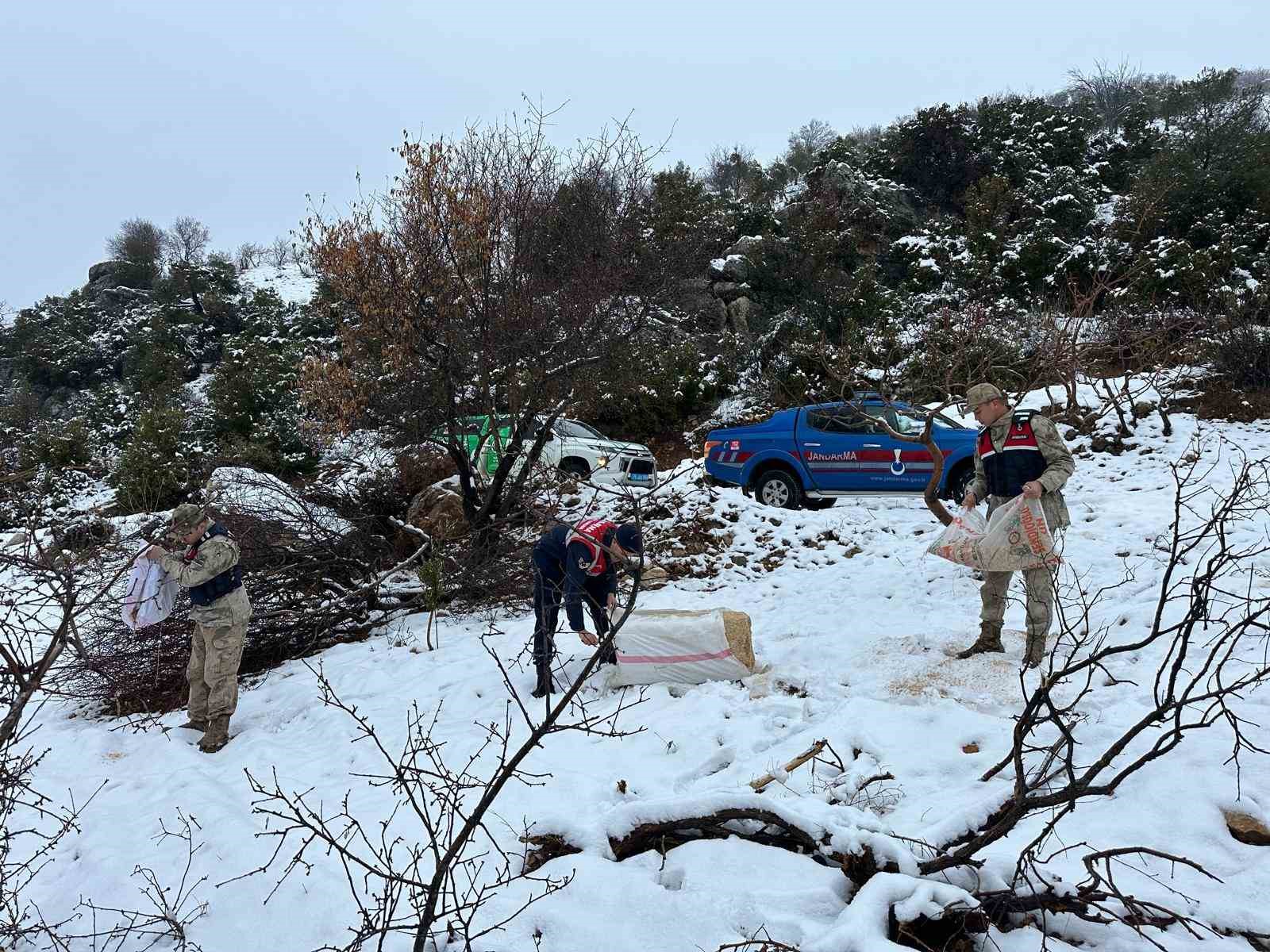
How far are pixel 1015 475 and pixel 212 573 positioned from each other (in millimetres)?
5503

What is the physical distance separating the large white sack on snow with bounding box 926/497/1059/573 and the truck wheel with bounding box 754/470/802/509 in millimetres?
4894

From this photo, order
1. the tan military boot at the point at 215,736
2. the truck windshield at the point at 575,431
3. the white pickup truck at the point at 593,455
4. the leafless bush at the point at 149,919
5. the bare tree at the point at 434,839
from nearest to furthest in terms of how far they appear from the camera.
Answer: the bare tree at the point at 434,839, the leafless bush at the point at 149,919, the tan military boot at the point at 215,736, the white pickup truck at the point at 593,455, the truck windshield at the point at 575,431

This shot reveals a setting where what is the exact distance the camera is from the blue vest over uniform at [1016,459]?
4.95 metres

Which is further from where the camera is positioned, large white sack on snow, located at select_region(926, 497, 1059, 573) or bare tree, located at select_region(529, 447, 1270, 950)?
large white sack on snow, located at select_region(926, 497, 1059, 573)

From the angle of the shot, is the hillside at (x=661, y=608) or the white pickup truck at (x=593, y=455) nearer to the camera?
the hillside at (x=661, y=608)

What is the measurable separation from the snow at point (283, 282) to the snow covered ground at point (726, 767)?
2440cm

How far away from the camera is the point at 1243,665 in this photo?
4.21 m

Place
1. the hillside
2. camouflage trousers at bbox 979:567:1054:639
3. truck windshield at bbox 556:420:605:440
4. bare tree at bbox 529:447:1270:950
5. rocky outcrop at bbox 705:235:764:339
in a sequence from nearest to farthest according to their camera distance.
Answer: bare tree at bbox 529:447:1270:950
the hillside
camouflage trousers at bbox 979:567:1054:639
truck windshield at bbox 556:420:605:440
rocky outcrop at bbox 705:235:764:339

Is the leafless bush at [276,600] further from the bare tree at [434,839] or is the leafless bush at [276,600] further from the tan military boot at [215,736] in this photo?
the bare tree at [434,839]

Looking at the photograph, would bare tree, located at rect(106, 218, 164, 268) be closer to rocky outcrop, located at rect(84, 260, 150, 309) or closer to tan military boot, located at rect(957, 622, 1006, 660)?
rocky outcrop, located at rect(84, 260, 150, 309)

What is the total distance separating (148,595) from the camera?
203 inches

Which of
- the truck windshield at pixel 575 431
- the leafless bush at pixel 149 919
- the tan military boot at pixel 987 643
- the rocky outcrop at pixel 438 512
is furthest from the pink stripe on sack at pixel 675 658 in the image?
the truck windshield at pixel 575 431

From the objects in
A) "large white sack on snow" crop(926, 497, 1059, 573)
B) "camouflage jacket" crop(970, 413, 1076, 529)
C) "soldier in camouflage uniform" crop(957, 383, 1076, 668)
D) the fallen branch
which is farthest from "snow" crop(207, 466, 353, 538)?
"camouflage jacket" crop(970, 413, 1076, 529)

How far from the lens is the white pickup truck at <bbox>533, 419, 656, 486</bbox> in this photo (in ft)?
40.0
